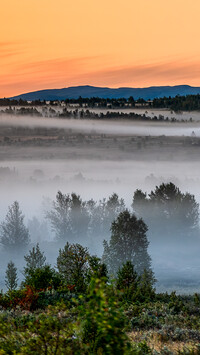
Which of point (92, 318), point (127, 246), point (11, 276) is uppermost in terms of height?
point (92, 318)

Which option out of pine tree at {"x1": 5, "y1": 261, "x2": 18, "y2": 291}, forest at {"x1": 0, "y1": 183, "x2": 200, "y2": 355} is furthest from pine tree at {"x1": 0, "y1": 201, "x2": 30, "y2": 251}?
forest at {"x1": 0, "y1": 183, "x2": 200, "y2": 355}

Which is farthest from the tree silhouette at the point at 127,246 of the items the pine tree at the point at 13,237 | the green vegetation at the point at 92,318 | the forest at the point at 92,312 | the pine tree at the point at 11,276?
the pine tree at the point at 13,237

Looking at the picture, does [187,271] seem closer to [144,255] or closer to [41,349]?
[144,255]

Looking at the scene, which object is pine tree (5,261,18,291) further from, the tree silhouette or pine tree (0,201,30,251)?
pine tree (0,201,30,251)

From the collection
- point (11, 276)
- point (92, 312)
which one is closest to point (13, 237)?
point (11, 276)

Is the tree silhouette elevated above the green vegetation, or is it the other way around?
the green vegetation

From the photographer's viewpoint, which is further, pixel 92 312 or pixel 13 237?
pixel 13 237

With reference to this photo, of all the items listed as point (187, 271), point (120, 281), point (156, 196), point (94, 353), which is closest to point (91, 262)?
point (120, 281)

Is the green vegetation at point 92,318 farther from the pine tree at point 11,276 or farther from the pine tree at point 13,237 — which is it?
the pine tree at point 13,237

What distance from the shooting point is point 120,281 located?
1112 inches

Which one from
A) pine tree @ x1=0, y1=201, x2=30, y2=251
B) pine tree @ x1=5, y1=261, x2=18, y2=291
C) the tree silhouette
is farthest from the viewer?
pine tree @ x1=0, y1=201, x2=30, y2=251

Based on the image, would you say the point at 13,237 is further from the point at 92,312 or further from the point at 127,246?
the point at 92,312

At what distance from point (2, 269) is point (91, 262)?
386ft

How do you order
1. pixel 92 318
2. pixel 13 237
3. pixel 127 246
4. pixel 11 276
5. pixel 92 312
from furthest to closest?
pixel 13 237 < pixel 11 276 < pixel 127 246 < pixel 92 318 < pixel 92 312
